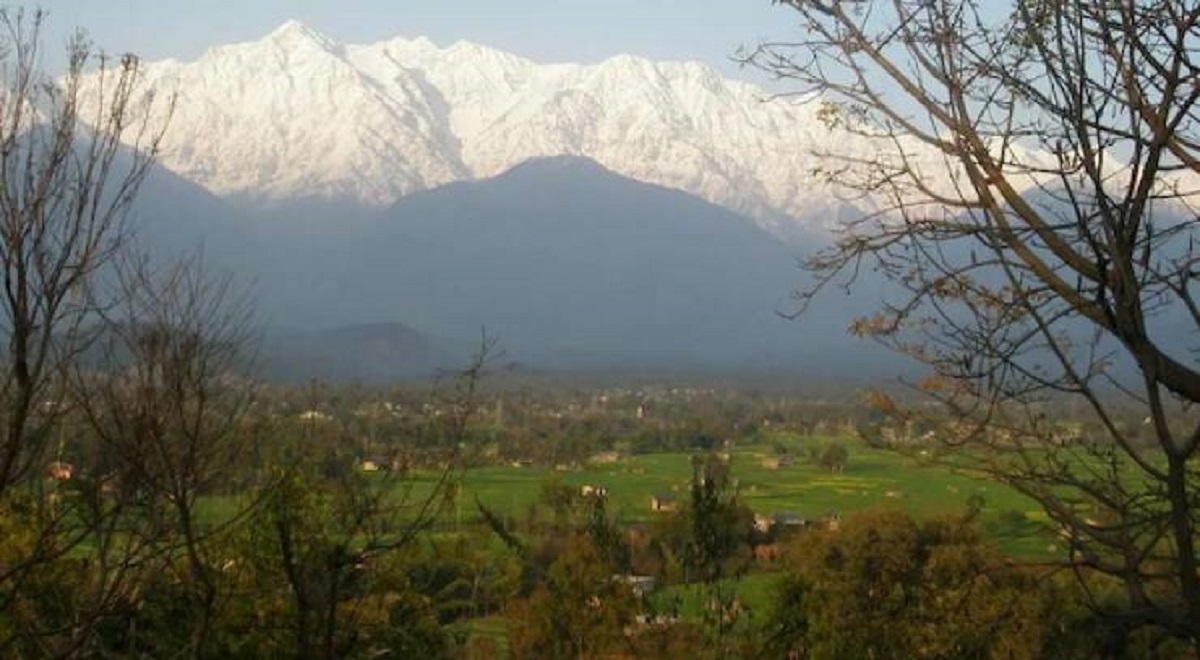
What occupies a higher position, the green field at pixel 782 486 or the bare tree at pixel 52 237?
the bare tree at pixel 52 237

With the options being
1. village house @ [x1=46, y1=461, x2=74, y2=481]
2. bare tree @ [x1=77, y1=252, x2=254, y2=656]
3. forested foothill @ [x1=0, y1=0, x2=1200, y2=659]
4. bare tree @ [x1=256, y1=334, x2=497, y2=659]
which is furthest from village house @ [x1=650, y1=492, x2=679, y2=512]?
village house @ [x1=46, y1=461, x2=74, y2=481]

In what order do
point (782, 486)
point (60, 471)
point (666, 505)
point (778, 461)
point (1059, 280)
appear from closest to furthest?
point (1059, 280)
point (60, 471)
point (666, 505)
point (782, 486)
point (778, 461)

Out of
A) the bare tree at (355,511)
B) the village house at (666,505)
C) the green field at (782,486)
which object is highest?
the bare tree at (355,511)

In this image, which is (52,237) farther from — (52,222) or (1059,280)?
(1059,280)

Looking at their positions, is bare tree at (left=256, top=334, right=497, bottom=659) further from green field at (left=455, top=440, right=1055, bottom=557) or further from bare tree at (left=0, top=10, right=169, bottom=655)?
green field at (left=455, top=440, right=1055, bottom=557)

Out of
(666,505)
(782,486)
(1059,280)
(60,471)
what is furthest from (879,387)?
(782,486)

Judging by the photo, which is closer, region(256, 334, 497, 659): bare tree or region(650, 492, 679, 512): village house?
region(256, 334, 497, 659): bare tree

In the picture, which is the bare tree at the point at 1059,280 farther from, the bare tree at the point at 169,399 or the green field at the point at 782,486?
the green field at the point at 782,486

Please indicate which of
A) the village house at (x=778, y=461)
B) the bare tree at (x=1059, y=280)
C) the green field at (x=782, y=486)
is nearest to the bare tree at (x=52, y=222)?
the bare tree at (x=1059, y=280)

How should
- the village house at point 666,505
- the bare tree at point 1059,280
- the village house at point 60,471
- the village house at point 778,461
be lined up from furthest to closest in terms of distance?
the village house at point 778,461 < the village house at point 666,505 < the village house at point 60,471 < the bare tree at point 1059,280

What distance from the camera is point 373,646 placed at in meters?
8.29

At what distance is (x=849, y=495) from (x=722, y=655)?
3333cm

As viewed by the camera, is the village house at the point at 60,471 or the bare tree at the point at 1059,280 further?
the village house at the point at 60,471

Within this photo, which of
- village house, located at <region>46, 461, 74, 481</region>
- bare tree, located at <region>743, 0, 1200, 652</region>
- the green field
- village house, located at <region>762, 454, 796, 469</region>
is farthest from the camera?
village house, located at <region>762, 454, 796, 469</region>
